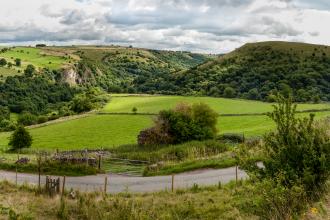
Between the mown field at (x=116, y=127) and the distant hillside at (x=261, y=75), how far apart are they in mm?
25996

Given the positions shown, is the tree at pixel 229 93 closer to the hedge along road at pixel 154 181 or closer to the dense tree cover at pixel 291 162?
the hedge along road at pixel 154 181

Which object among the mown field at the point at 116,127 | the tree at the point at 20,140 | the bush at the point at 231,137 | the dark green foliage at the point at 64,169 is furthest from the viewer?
the mown field at the point at 116,127

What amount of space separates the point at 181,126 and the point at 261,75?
3907 inches

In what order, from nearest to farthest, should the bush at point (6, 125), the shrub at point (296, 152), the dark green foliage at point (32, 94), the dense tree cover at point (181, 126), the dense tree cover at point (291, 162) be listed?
the dense tree cover at point (291, 162)
the shrub at point (296, 152)
the dense tree cover at point (181, 126)
the bush at point (6, 125)
the dark green foliage at point (32, 94)

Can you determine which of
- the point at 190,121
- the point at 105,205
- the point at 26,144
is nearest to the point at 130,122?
the point at 26,144

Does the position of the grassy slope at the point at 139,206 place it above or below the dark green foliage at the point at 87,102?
above

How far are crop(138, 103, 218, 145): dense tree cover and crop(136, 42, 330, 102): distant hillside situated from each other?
5678 cm

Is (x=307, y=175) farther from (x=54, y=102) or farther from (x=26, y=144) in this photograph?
(x=54, y=102)

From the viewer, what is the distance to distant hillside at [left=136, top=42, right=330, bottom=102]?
5394 inches

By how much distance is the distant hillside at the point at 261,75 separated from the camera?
5394 inches

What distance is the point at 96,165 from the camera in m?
45.9

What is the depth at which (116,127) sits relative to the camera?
88.2 m

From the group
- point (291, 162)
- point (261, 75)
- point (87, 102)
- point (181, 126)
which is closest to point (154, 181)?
point (291, 162)

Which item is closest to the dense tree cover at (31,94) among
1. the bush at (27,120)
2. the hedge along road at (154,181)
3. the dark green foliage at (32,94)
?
the dark green foliage at (32,94)
